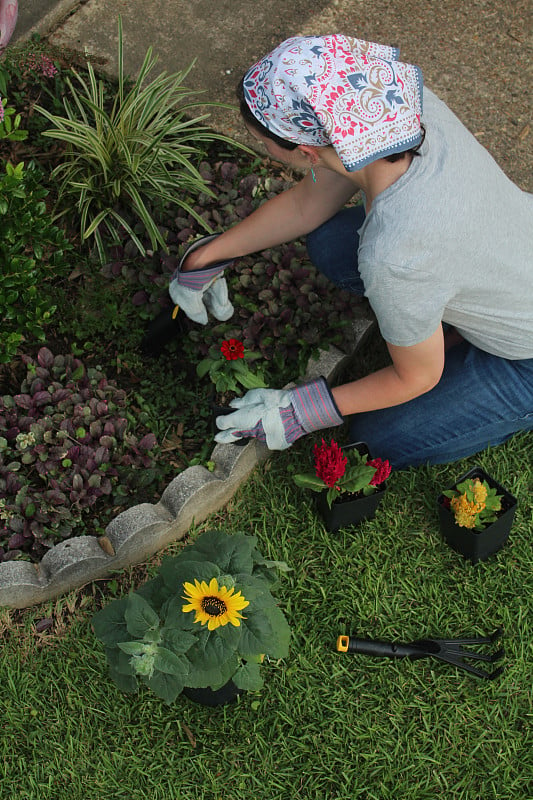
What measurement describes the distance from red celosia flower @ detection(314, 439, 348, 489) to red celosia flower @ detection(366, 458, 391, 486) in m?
0.10

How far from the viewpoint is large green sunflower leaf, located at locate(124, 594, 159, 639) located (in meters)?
1.65

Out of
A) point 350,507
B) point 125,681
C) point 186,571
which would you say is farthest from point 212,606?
point 350,507

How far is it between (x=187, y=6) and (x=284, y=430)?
7.40 feet

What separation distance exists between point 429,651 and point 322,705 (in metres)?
0.34

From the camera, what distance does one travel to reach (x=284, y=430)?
2129 millimetres

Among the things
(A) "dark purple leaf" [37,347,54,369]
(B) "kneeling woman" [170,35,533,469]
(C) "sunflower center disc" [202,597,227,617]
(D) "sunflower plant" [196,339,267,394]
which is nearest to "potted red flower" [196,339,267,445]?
(D) "sunflower plant" [196,339,267,394]

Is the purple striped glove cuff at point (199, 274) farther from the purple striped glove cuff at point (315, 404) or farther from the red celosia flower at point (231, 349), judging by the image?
the purple striped glove cuff at point (315, 404)

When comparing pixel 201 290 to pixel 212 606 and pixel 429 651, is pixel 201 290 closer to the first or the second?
pixel 212 606

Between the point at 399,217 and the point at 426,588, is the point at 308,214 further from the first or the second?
the point at 426,588

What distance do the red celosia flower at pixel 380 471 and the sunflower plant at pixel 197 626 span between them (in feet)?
→ 1.62

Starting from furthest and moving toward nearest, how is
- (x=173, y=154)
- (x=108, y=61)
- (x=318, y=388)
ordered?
1. (x=108, y=61)
2. (x=173, y=154)
3. (x=318, y=388)

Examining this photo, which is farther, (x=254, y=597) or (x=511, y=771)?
(x=511, y=771)

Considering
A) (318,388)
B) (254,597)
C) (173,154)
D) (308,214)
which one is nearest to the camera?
(254,597)

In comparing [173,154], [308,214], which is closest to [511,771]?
[308,214]
